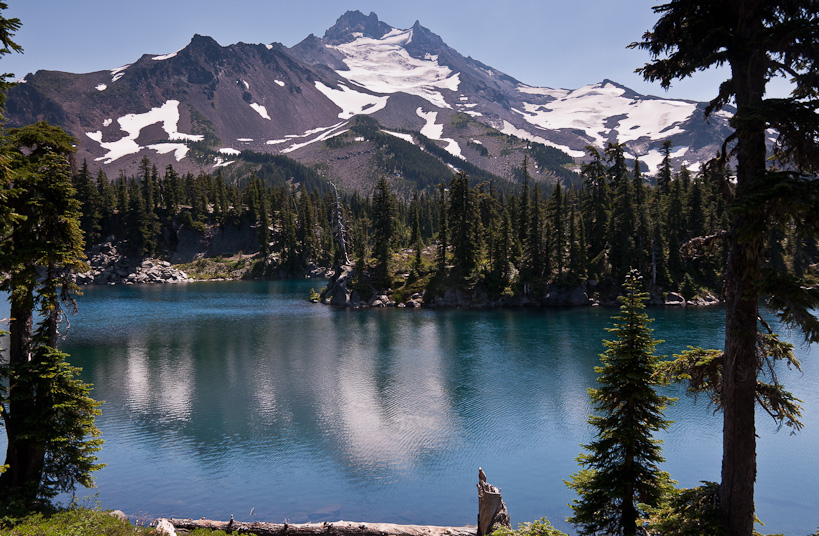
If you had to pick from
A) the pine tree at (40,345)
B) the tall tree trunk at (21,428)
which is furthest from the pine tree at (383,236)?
the tall tree trunk at (21,428)

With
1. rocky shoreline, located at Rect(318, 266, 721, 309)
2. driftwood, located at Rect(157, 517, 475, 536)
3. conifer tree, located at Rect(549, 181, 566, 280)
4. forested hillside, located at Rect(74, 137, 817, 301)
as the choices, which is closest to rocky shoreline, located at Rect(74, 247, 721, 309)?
rocky shoreline, located at Rect(318, 266, 721, 309)

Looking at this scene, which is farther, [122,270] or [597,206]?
[122,270]

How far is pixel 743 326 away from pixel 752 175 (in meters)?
3.53

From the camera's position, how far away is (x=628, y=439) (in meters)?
14.2

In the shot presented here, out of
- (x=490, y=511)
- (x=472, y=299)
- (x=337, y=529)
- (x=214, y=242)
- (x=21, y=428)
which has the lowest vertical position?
(x=337, y=529)

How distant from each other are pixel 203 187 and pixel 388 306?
105102 millimetres

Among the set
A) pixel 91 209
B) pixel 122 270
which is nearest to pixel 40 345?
pixel 122 270

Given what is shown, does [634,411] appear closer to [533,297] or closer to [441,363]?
[441,363]

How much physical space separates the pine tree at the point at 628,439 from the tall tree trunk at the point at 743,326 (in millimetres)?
2646

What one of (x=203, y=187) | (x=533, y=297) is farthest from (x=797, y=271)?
(x=203, y=187)

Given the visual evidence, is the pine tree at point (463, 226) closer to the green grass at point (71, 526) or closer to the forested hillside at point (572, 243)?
the forested hillside at point (572, 243)

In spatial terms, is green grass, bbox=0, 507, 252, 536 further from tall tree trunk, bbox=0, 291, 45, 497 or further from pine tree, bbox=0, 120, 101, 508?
tall tree trunk, bbox=0, 291, 45, 497

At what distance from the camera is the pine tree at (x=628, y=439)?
14133 mm

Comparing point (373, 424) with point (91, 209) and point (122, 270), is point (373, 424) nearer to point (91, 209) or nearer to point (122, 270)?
point (122, 270)
